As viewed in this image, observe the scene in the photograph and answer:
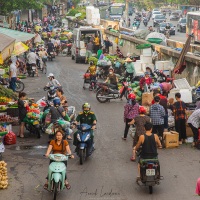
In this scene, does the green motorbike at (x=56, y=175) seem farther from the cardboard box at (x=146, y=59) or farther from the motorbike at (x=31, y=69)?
the motorbike at (x=31, y=69)

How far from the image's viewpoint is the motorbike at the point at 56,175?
12.6 meters

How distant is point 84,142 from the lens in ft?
51.6

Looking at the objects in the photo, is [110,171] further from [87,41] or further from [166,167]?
[87,41]

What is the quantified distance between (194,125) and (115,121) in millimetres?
4985

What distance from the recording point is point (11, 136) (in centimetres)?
1848

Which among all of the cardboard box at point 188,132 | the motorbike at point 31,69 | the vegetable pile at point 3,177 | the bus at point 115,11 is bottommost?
the bus at point 115,11

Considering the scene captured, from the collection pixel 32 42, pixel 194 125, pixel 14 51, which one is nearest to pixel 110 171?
pixel 194 125

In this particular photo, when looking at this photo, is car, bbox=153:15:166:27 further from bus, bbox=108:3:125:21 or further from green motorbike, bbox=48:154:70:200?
green motorbike, bbox=48:154:70:200

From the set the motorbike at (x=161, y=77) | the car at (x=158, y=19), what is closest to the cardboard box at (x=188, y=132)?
the motorbike at (x=161, y=77)

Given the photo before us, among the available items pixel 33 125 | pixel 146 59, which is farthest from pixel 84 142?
pixel 146 59

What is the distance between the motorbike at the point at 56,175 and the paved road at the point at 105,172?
1.41ft

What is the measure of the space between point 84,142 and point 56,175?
3.20 m

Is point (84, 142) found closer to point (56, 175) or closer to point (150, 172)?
point (150, 172)

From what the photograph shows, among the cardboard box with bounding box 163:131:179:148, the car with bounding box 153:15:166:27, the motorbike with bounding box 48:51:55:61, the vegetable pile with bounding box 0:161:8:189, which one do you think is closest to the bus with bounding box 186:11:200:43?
the motorbike with bounding box 48:51:55:61
